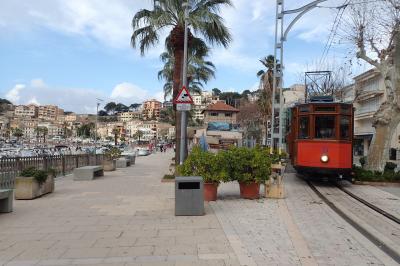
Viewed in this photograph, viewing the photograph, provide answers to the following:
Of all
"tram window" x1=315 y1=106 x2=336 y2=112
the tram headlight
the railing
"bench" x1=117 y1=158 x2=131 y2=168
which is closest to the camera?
the railing

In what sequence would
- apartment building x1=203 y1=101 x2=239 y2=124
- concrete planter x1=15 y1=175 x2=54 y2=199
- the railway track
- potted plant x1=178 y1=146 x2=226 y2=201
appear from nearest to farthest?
the railway track → potted plant x1=178 y1=146 x2=226 y2=201 → concrete planter x1=15 y1=175 x2=54 y2=199 → apartment building x1=203 y1=101 x2=239 y2=124

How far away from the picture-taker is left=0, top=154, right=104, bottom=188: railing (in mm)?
15125

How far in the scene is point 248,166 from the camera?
12258 millimetres

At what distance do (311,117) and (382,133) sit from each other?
4767 mm

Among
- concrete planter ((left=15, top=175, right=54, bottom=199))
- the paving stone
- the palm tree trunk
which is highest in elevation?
the palm tree trunk

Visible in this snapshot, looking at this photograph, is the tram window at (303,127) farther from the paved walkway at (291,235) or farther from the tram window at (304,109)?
the paved walkway at (291,235)

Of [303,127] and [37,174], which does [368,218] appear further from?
[37,174]

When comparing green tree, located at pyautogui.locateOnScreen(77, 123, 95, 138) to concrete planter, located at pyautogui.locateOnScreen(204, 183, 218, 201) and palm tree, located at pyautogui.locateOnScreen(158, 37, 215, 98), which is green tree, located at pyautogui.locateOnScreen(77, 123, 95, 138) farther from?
concrete planter, located at pyautogui.locateOnScreen(204, 183, 218, 201)

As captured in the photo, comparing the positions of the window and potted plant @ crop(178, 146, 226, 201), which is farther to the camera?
the window

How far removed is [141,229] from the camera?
8664mm

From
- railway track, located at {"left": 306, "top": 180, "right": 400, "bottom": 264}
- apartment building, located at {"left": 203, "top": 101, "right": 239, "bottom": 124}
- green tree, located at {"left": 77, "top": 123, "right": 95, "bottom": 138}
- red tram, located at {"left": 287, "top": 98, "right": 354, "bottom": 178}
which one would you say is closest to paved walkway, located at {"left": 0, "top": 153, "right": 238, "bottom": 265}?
railway track, located at {"left": 306, "top": 180, "right": 400, "bottom": 264}

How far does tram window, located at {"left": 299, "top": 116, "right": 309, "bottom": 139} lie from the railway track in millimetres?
2102

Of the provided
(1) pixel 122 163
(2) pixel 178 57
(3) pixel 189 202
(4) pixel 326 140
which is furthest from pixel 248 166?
(1) pixel 122 163

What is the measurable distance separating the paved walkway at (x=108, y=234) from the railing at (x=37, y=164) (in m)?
3.03
